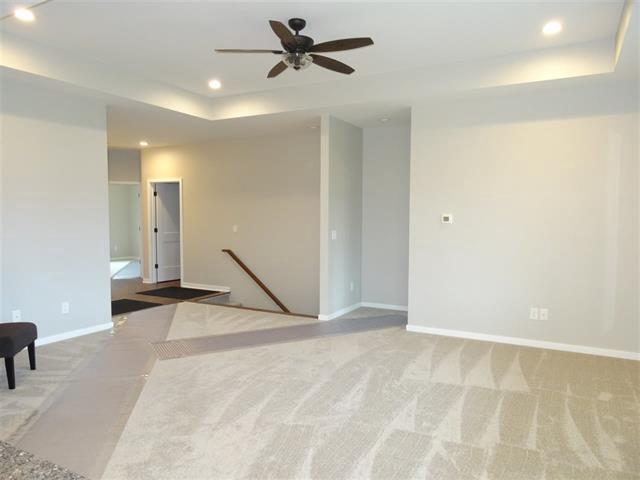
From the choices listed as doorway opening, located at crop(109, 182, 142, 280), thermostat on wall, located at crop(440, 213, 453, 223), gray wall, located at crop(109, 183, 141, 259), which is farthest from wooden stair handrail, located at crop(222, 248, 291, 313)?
gray wall, located at crop(109, 183, 141, 259)

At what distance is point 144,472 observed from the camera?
236cm

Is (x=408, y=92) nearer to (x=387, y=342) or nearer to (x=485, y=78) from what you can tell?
(x=485, y=78)

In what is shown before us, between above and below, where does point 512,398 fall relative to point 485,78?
below

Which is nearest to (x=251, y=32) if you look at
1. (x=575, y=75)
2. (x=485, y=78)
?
(x=485, y=78)

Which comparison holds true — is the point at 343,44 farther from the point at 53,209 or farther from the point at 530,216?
the point at 53,209

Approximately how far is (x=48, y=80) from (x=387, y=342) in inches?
168

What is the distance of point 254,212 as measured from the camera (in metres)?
7.18

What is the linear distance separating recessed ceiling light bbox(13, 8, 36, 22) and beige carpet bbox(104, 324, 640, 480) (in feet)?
10.0

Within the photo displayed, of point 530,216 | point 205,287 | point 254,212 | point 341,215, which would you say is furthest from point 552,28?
point 205,287

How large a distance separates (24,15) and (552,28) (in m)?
4.24

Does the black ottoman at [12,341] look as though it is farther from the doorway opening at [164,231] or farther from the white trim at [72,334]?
the doorway opening at [164,231]

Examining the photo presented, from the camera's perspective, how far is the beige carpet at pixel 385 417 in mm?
2434

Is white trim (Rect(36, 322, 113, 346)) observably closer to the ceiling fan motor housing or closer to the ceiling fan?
the ceiling fan

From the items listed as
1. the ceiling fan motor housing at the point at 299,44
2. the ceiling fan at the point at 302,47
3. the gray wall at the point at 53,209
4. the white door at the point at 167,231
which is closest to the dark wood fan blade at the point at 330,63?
the ceiling fan at the point at 302,47
